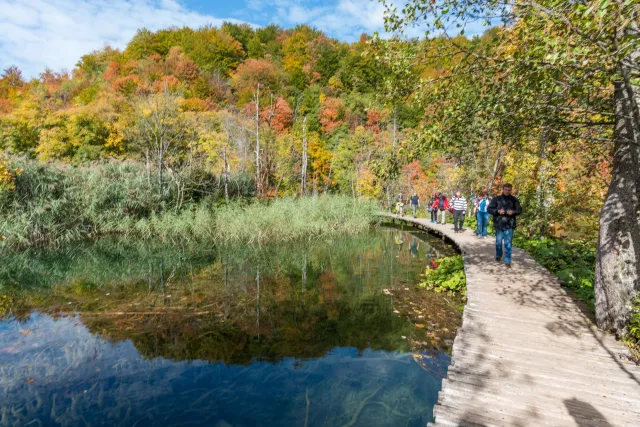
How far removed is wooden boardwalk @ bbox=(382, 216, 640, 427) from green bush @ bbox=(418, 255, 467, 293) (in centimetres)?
230

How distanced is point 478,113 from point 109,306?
25.0ft

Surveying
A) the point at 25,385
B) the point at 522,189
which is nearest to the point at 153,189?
the point at 25,385

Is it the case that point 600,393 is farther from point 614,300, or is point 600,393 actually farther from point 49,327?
point 49,327

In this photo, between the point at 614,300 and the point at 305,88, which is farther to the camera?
the point at 305,88

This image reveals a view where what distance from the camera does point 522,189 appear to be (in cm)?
1272

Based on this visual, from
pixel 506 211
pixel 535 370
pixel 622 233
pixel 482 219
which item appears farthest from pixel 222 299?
pixel 482 219

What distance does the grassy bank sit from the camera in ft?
40.6

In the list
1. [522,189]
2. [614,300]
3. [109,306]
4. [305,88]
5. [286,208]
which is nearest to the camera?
[614,300]

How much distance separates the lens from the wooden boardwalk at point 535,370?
8.97ft

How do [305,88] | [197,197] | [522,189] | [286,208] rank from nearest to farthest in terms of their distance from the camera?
1. [522,189]
2. [286,208]
3. [197,197]
4. [305,88]

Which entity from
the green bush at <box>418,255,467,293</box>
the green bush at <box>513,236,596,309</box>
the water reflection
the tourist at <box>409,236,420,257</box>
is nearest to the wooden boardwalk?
the green bush at <box>513,236,596,309</box>

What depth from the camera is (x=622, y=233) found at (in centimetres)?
394

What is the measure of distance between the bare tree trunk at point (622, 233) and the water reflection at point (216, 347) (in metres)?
2.25

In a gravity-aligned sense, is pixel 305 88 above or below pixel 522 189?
above
